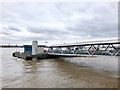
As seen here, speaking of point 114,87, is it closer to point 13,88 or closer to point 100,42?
point 13,88

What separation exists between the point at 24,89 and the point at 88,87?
18.2ft

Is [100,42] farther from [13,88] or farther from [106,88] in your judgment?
[13,88]

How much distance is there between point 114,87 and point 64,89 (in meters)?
4.50

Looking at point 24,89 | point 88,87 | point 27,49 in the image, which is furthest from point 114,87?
point 27,49

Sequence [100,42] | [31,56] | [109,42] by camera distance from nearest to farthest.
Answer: [109,42]
[100,42]
[31,56]

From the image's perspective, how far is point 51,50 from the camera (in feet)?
177

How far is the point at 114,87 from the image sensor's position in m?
14.2

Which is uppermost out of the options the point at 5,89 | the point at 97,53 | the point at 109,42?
the point at 109,42

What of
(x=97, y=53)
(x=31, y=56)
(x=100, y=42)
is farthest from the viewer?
(x=31, y=56)

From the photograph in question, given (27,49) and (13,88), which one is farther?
(27,49)

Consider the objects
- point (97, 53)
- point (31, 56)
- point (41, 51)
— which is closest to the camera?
point (97, 53)

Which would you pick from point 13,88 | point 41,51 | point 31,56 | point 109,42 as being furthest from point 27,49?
point 13,88

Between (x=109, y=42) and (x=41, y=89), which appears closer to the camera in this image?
(x=41, y=89)

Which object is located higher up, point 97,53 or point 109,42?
point 109,42
